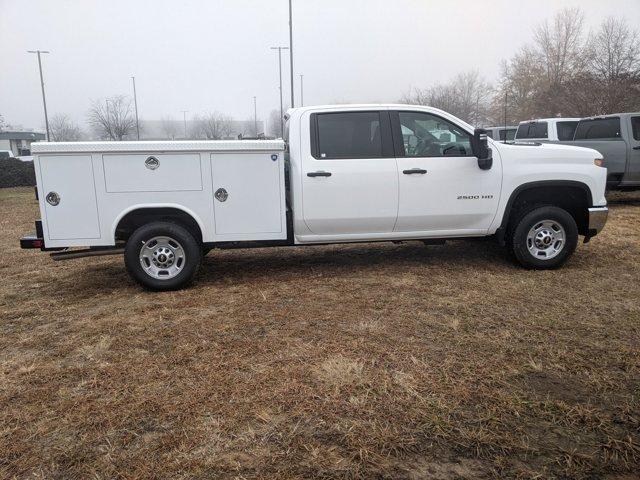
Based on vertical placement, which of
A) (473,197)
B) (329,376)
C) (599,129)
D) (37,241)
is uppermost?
(599,129)

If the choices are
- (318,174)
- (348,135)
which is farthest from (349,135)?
(318,174)

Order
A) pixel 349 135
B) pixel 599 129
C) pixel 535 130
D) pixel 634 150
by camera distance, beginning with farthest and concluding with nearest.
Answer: pixel 535 130
pixel 599 129
pixel 634 150
pixel 349 135

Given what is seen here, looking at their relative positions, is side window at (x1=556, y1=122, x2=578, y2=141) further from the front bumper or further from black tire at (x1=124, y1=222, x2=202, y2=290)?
black tire at (x1=124, y1=222, x2=202, y2=290)

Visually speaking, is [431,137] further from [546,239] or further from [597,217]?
[597,217]

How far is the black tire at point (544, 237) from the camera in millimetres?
6113

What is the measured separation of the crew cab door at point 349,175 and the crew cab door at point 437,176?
0.14m

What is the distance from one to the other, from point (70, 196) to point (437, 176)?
3928 millimetres

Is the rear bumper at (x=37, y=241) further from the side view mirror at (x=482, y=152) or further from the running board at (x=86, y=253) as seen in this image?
the side view mirror at (x=482, y=152)

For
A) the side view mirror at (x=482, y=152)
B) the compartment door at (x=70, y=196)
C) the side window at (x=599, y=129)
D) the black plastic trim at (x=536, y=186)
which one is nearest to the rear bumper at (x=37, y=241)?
the compartment door at (x=70, y=196)

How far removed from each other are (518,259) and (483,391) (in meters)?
3.26

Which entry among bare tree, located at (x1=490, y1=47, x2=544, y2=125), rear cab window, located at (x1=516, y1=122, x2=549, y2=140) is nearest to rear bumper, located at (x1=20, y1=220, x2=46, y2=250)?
rear cab window, located at (x1=516, y1=122, x2=549, y2=140)

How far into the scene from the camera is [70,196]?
5375 mm

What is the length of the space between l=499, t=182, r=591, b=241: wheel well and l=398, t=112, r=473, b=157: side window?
2.93 ft

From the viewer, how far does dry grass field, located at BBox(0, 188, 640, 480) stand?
2686 millimetres
